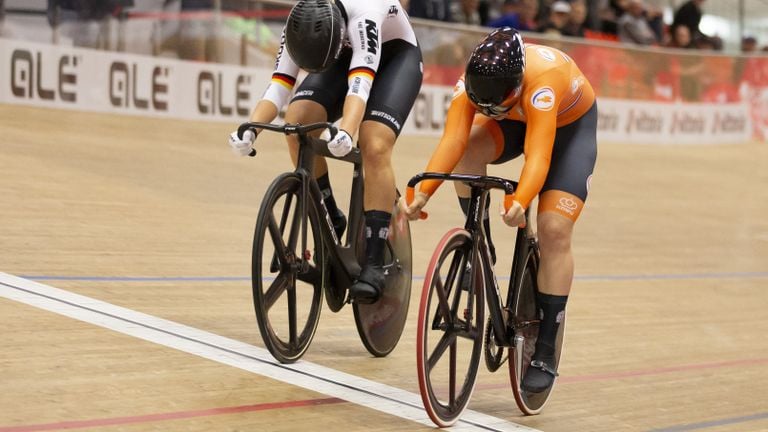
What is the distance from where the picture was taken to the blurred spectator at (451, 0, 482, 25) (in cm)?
1243

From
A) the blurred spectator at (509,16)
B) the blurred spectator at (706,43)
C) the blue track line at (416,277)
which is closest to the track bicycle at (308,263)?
the blue track line at (416,277)

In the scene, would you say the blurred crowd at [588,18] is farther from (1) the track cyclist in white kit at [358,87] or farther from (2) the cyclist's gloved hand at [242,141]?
(2) the cyclist's gloved hand at [242,141]

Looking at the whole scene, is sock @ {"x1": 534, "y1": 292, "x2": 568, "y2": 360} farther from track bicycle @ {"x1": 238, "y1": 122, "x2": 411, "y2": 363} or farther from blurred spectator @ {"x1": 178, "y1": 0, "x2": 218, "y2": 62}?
blurred spectator @ {"x1": 178, "y1": 0, "x2": 218, "y2": 62}

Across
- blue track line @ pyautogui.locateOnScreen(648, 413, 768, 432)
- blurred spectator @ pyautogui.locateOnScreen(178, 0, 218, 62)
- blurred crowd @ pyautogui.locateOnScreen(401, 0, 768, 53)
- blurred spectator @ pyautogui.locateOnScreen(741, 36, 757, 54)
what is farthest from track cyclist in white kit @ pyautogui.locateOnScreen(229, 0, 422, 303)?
blurred spectator @ pyautogui.locateOnScreen(741, 36, 757, 54)

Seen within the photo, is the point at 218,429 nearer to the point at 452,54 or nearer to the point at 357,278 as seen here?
the point at 357,278

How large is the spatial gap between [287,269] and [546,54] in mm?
1162

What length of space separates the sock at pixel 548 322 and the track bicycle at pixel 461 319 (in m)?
0.12

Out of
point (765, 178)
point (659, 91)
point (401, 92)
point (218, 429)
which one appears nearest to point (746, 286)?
point (401, 92)

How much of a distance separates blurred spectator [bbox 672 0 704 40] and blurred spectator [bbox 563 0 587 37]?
231cm

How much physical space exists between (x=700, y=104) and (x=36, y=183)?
34.3 ft

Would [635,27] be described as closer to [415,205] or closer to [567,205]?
[567,205]

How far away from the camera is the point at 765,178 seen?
44.0 feet

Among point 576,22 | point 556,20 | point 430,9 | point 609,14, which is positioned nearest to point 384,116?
point 430,9

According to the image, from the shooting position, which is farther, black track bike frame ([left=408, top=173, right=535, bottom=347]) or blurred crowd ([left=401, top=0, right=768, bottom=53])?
blurred crowd ([left=401, top=0, right=768, bottom=53])
